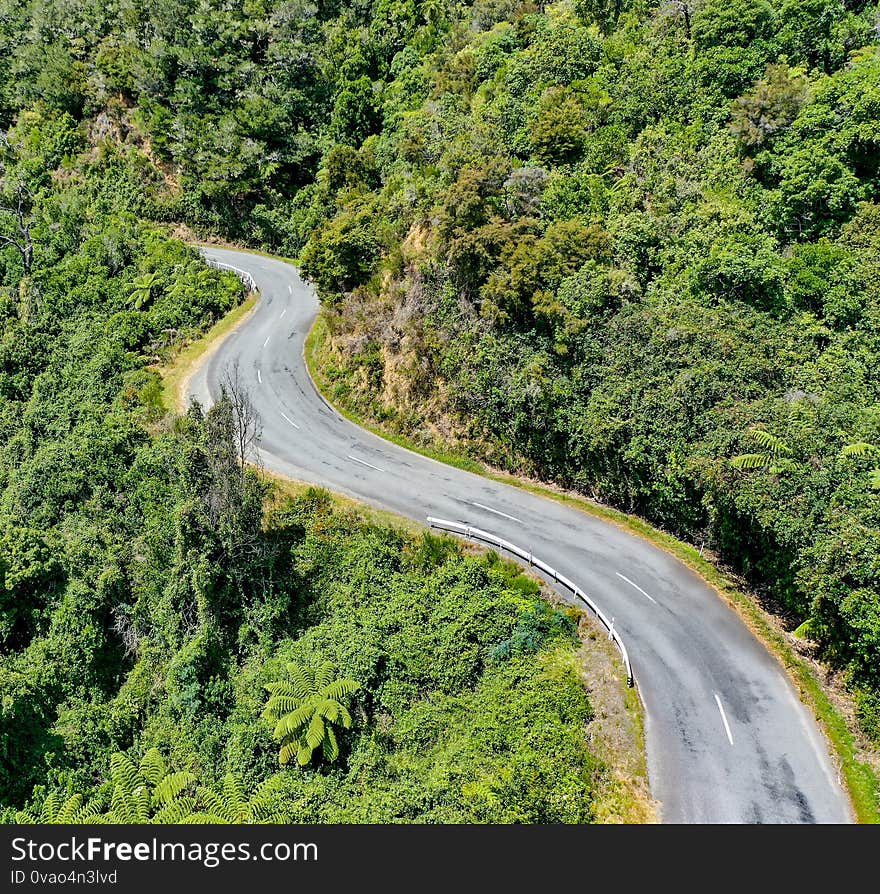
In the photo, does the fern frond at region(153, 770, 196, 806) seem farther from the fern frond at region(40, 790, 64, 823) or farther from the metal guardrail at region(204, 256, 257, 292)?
the metal guardrail at region(204, 256, 257, 292)

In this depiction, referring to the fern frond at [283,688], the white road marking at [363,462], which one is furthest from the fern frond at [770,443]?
the fern frond at [283,688]

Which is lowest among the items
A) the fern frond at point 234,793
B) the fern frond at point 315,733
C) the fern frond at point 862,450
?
the fern frond at point 234,793

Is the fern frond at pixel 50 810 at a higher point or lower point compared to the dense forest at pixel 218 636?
lower

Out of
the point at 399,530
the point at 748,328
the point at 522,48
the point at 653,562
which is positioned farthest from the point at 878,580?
the point at 522,48

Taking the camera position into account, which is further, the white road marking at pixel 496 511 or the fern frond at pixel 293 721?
the white road marking at pixel 496 511

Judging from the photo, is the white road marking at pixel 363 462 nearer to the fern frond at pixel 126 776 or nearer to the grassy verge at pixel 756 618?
the grassy verge at pixel 756 618

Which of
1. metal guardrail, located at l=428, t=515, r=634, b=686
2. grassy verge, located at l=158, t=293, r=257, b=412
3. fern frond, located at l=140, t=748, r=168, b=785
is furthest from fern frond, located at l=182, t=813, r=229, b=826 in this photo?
grassy verge, located at l=158, t=293, r=257, b=412
